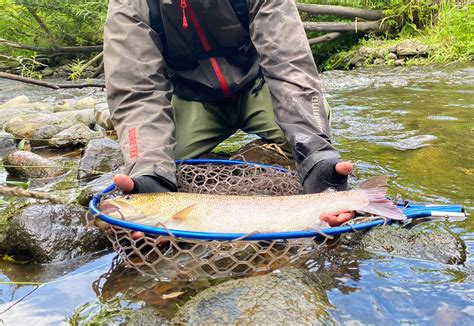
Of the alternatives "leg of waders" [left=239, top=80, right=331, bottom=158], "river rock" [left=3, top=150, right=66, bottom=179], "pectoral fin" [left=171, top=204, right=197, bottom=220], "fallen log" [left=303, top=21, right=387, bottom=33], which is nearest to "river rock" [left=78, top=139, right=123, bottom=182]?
"river rock" [left=3, top=150, right=66, bottom=179]

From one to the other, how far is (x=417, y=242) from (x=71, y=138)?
3.43 meters

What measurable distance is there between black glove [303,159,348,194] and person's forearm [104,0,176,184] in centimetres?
74

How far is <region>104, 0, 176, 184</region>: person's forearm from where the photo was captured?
9.23ft

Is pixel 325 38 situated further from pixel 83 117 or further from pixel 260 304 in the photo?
pixel 260 304

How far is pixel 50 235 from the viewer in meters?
2.51

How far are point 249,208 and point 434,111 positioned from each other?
3.60 m

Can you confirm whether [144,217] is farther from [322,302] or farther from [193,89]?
[193,89]

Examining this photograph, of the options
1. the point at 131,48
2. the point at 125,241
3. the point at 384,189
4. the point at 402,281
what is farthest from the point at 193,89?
the point at 402,281

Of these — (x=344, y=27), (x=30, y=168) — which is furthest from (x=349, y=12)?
(x=30, y=168)

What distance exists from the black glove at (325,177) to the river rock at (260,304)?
0.60 m

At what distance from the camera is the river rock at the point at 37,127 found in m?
5.09

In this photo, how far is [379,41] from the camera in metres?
10.5

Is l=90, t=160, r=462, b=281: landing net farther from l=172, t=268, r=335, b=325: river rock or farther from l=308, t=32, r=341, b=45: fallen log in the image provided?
l=308, t=32, r=341, b=45: fallen log

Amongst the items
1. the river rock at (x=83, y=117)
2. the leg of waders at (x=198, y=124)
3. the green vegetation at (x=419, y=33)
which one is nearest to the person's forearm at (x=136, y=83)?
the leg of waders at (x=198, y=124)
